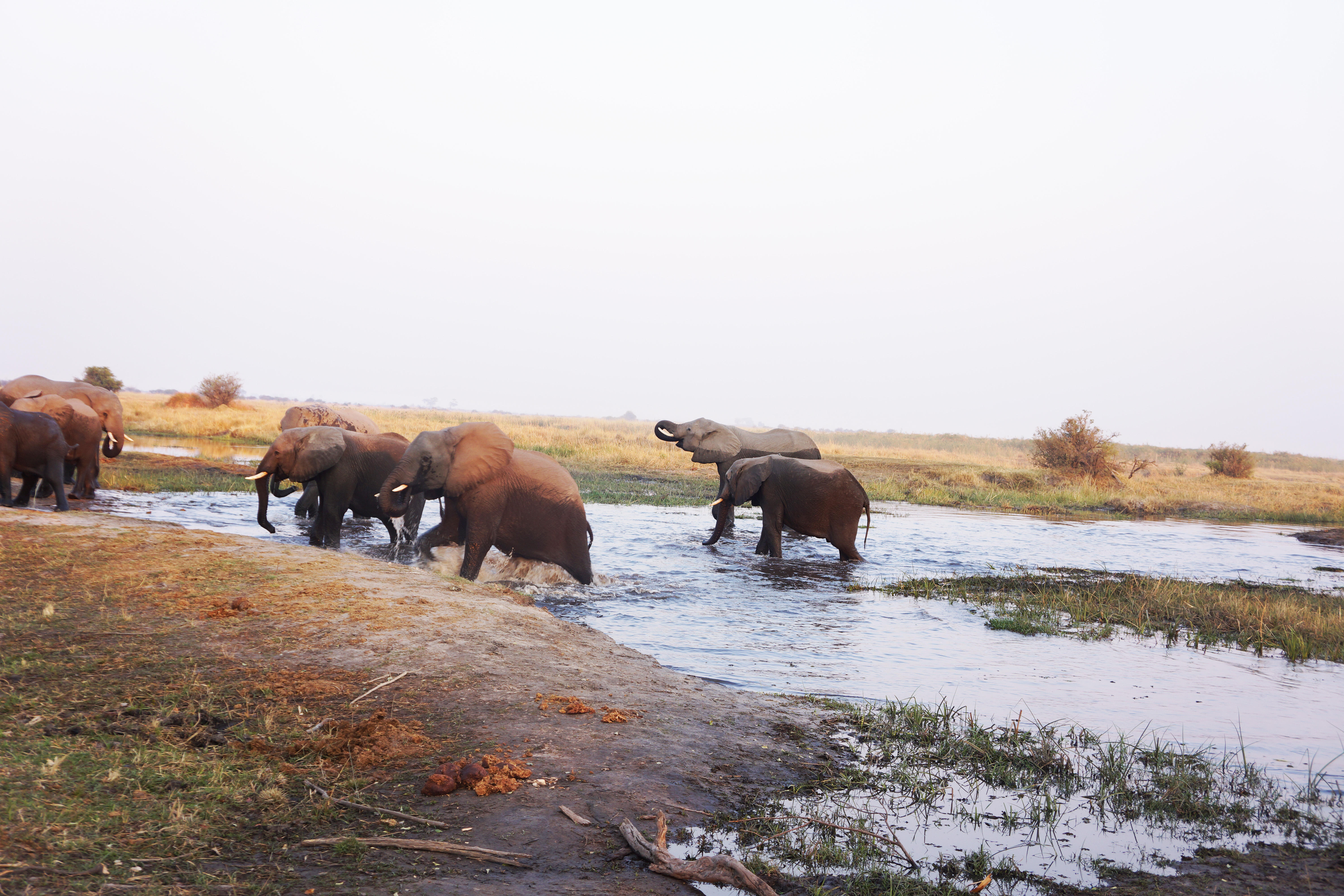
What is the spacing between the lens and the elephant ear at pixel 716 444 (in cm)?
2019

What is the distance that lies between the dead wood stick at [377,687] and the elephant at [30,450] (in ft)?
27.6

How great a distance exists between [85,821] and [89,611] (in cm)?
362

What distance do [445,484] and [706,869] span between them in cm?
779

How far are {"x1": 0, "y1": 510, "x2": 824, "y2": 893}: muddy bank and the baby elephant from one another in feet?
23.2

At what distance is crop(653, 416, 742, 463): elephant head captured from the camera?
20.2 metres

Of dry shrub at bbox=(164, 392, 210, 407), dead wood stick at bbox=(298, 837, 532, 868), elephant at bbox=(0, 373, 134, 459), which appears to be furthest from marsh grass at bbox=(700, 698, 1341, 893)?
dry shrub at bbox=(164, 392, 210, 407)

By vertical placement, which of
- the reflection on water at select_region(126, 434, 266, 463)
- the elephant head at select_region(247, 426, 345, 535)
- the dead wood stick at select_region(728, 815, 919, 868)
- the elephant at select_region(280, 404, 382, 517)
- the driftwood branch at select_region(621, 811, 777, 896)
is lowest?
the reflection on water at select_region(126, 434, 266, 463)

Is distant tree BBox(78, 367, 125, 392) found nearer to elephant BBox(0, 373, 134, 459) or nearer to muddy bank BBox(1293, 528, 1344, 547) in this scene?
elephant BBox(0, 373, 134, 459)

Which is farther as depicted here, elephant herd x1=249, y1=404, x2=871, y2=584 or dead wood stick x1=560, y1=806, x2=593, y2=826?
elephant herd x1=249, y1=404, x2=871, y2=584

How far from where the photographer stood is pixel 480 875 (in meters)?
3.52

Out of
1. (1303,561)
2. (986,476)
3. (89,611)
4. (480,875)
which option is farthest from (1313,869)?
(986,476)

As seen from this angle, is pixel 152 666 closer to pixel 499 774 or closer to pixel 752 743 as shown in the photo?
pixel 499 774

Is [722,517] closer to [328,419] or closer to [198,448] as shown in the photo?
[328,419]

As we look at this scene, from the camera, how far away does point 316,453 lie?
480 inches
